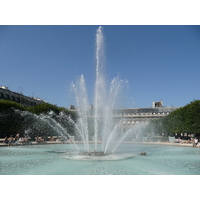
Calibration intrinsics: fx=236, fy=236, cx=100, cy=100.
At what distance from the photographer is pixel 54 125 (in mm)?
55969

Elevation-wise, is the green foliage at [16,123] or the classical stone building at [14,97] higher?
the classical stone building at [14,97]

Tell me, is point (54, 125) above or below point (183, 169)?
above

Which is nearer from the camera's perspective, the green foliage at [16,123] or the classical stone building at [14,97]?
the green foliage at [16,123]

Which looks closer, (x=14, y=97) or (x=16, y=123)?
(x=16, y=123)

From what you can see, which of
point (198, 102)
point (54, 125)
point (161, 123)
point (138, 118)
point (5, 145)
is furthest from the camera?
point (138, 118)

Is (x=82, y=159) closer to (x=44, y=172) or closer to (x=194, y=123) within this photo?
(x=44, y=172)

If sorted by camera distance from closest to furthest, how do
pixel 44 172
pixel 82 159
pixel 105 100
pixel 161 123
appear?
pixel 44 172 < pixel 82 159 < pixel 105 100 < pixel 161 123

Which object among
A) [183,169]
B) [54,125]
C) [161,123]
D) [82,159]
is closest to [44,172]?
[82,159]

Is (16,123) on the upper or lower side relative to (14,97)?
lower

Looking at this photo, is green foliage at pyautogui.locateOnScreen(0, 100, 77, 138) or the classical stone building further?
the classical stone building

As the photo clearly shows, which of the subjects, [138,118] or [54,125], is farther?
[138,118]

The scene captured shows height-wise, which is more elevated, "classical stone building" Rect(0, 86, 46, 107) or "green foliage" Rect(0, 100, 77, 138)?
"classical stone building" Rect(0, 86, 46, 107)
